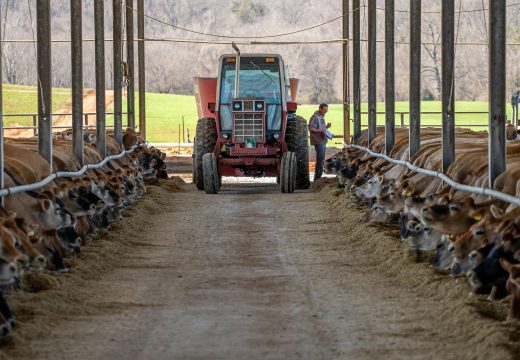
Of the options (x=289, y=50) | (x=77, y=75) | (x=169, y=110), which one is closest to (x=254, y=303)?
(x=77, y=75)

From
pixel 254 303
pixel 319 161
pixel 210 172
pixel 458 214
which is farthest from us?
pixel 319 161

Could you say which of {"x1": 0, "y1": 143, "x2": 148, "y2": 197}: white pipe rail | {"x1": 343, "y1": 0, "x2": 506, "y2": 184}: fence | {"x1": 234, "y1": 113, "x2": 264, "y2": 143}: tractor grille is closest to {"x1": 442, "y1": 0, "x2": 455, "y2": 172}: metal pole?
{"x1": 343, "y1": 0, "x2": 506, "y2": 184}: fence

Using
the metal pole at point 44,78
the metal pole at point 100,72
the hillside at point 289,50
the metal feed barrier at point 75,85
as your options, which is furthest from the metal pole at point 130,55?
the hillside at point 289,50

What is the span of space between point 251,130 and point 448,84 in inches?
304

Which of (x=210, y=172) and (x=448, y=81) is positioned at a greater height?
(x=448, y=81)

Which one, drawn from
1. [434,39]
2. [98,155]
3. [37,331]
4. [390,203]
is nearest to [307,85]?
[434,39]

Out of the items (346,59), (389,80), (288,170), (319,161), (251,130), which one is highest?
(346,59)

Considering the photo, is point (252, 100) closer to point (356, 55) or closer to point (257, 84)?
point (257, 84)

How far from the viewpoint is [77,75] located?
68.7 ft

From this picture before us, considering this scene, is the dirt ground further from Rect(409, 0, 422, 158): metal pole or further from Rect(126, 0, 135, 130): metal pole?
Rect(126, 0, 135, 130): metal pole

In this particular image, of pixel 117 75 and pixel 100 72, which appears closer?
pixel 100 72

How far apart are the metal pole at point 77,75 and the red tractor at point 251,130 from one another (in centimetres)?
343

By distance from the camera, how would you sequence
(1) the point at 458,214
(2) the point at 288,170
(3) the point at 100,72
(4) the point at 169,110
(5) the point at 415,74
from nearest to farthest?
(1) the point at 458,214 → (5) the point at 415,74 → (2) the point at 288,170 → (3) the point at 100,72 → (4) the point at 169,110

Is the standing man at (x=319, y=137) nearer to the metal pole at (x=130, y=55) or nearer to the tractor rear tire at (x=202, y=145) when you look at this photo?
the tractor rear tire at (x=202, y=145)
